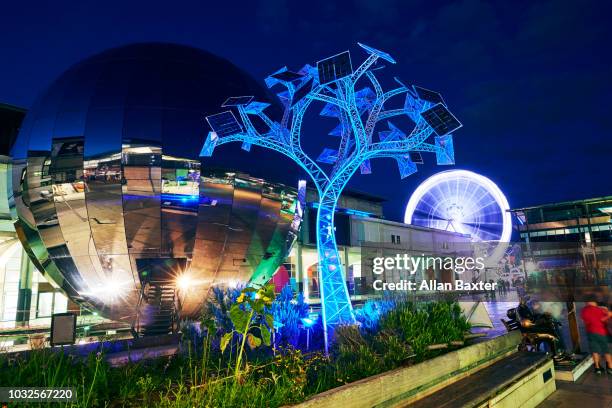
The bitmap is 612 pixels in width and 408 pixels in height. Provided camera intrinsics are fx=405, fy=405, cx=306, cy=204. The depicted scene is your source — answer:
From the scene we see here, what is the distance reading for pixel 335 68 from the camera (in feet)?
35.6

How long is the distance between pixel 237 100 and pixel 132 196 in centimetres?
344

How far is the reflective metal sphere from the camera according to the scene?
7988 millimetres

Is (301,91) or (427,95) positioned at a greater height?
(301,91)

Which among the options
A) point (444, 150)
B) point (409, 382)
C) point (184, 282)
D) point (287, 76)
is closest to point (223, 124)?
point (287, 76)

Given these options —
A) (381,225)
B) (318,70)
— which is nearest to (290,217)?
(318,70)

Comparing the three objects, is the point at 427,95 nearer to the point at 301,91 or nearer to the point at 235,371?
the point at 301,91

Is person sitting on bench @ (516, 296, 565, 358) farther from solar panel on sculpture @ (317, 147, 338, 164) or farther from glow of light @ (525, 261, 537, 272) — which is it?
glow of light @ (525, 261, 537, 272)

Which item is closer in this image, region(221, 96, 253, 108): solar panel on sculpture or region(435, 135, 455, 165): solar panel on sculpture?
region(221, 96, 253, 108): solar panel on sculpture

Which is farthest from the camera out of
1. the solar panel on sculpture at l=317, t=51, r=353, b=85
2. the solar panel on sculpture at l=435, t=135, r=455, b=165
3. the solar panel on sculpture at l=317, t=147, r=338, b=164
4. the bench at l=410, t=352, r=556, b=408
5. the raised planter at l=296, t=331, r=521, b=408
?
the solar panel on sculpture at l=317, t=147, r=338, b=164

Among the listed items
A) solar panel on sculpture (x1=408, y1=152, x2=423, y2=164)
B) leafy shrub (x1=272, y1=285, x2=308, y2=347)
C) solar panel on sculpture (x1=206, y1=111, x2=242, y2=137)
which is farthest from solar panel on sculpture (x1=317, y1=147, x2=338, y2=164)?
leafy shrub (x1=272, y1=285, x2=308, y2=347)

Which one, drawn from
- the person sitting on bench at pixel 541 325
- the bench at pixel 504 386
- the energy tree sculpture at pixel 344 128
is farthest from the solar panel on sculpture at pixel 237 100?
the person sitting on bench at pixel 541 325

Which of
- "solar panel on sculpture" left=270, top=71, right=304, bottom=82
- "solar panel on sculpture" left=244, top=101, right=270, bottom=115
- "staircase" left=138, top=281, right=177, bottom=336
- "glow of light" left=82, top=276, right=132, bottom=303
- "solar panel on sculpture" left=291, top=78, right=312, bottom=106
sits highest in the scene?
"solar panel on sculpture" left=270, top=71, right=304, bottom=82

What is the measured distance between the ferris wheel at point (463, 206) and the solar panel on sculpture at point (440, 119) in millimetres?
30957

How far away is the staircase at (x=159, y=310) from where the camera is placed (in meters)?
8.28
